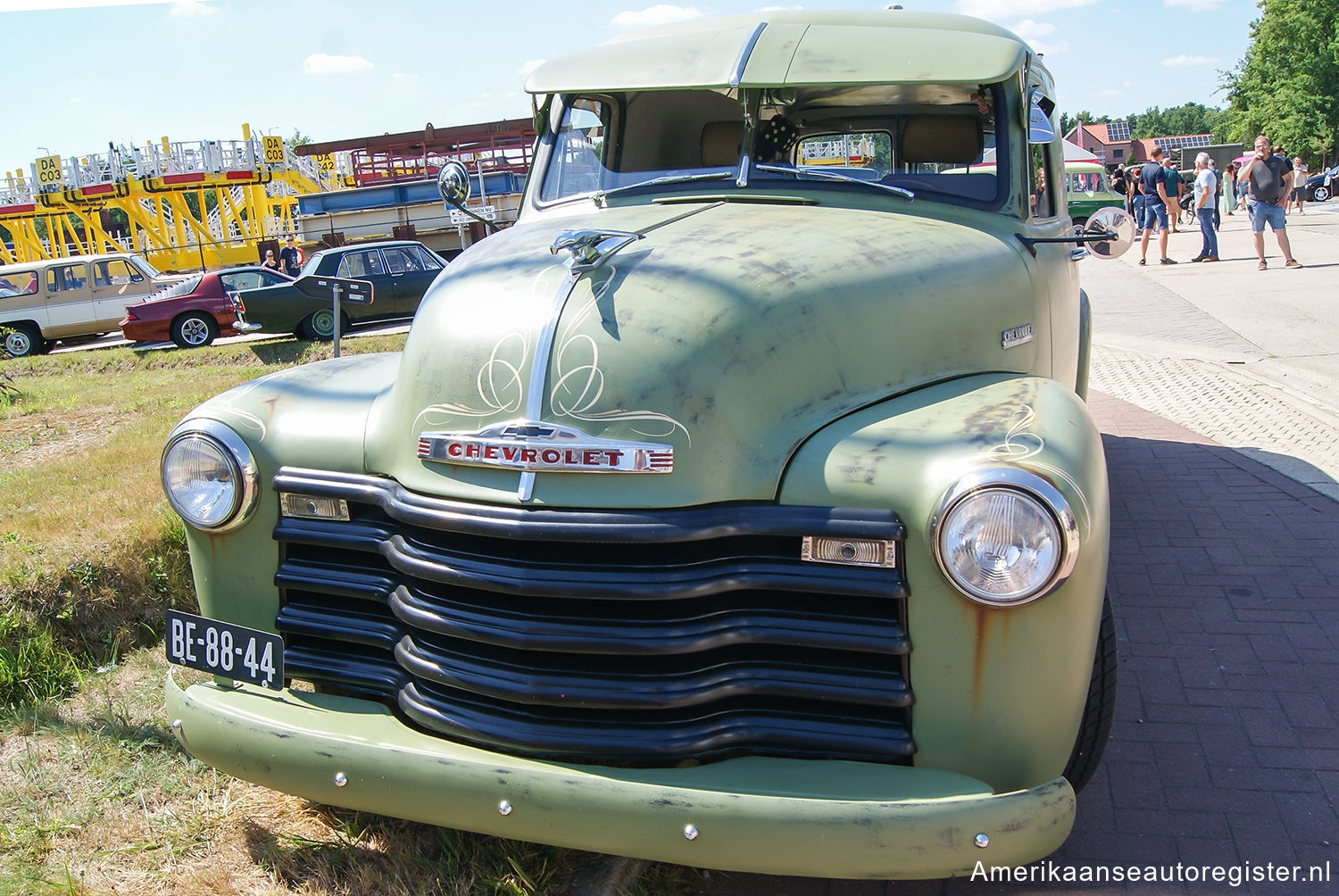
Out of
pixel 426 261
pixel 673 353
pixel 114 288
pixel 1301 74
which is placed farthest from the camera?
pixel 1301 74

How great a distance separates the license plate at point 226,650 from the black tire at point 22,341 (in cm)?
1924

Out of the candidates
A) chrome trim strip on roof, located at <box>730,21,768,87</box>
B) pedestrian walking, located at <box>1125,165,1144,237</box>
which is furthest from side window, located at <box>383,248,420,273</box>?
pedestrian walking, located at <box>1125,165,1144,237</box>

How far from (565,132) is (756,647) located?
2529 millimetres

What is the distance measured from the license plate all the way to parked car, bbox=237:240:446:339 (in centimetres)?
1328

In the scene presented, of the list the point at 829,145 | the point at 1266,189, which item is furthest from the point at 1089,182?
the point at 829,145

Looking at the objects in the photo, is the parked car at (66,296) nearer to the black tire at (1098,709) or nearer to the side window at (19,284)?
the side window at (19,284)

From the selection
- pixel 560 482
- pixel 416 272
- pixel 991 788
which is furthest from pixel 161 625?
pixel 416 272

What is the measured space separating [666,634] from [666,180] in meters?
1.95

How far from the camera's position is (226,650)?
2.72m

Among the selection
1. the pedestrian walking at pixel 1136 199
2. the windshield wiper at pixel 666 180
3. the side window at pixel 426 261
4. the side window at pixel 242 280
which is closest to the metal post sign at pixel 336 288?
the windshield wiper at pixel 666 180

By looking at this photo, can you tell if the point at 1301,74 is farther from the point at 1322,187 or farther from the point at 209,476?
the point at 209,476

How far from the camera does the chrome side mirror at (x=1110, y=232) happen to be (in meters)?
3.77

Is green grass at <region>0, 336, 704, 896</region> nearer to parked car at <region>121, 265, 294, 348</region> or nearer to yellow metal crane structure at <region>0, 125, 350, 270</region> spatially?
parked car at <region>121, 265, 294, 348</region>

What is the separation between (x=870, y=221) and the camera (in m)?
3.26
